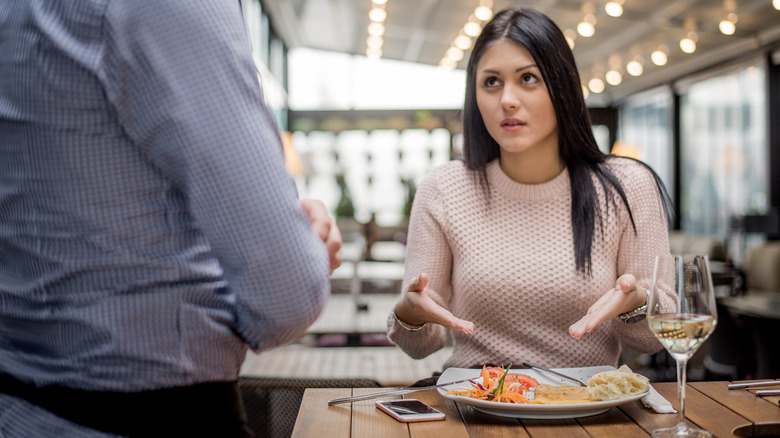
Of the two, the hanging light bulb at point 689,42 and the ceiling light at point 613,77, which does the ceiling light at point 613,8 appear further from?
the ceiling light at point 613,77

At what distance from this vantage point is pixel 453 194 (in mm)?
1744

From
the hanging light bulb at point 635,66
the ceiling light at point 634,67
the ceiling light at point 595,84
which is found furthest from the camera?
the ceiling light at point 595,84

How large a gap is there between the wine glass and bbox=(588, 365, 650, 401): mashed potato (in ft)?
0.37

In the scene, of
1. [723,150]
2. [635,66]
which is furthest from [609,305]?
[635,66]

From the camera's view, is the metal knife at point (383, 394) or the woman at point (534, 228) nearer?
the metal knife at point (383, 394)

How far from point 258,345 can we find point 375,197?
38.2ft

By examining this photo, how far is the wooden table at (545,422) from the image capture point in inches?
40.7

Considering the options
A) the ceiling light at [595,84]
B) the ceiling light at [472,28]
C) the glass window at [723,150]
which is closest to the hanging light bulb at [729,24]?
the glass window at [723,150]

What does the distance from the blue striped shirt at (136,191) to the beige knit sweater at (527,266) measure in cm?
81

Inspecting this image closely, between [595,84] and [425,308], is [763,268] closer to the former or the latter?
[595,84]

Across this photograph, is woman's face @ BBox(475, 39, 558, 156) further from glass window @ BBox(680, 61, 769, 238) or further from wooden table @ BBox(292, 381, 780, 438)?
glass window @ BBox(680, 61, 769, 238)

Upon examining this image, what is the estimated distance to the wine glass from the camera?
38.1 inches

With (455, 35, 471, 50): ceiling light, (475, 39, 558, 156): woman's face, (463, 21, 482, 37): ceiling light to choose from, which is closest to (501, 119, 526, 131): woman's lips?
(475, 39, 558, 156): woman's face

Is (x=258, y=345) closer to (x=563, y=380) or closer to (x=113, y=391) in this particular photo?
(x=113, y=391)
